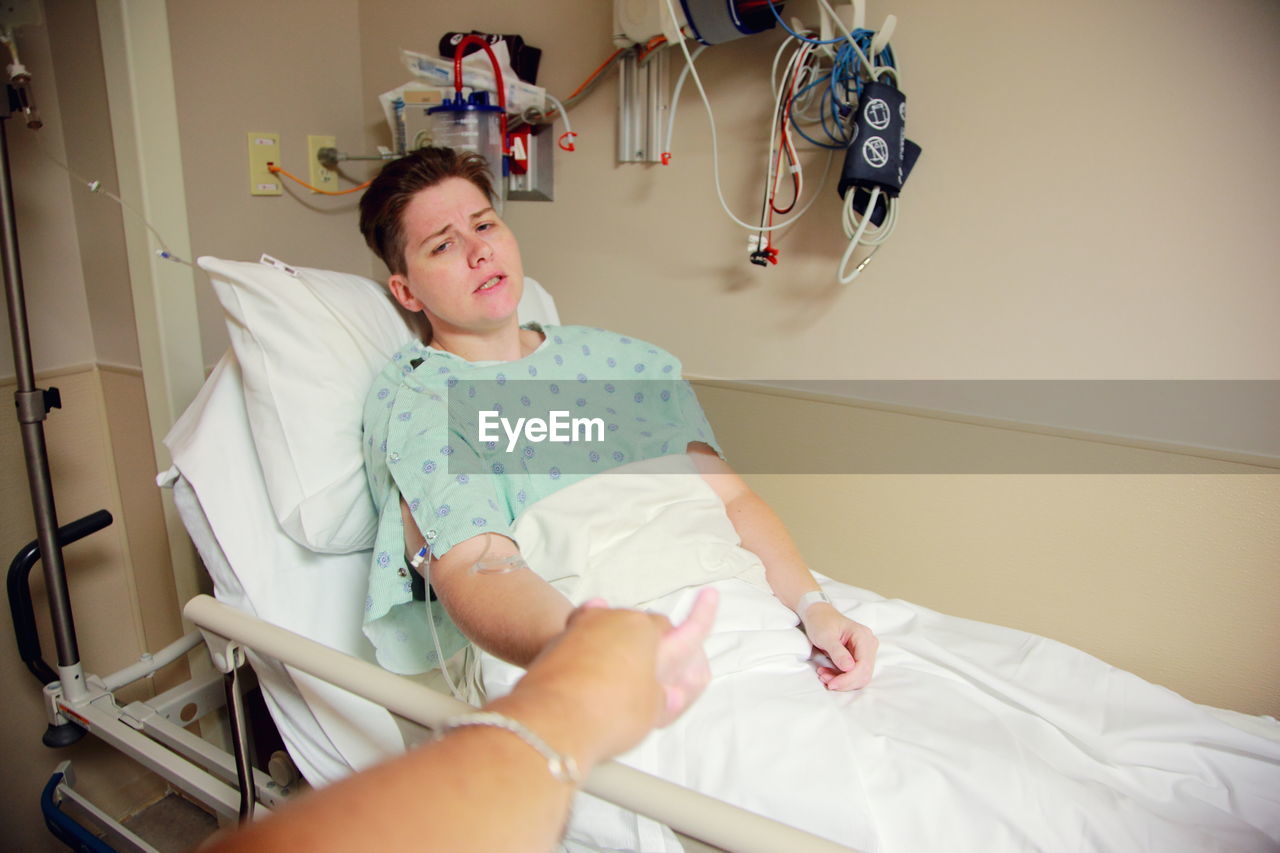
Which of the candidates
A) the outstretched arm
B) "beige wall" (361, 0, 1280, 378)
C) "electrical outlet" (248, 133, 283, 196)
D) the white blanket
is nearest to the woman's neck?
the white blanket

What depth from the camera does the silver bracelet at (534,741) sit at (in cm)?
44

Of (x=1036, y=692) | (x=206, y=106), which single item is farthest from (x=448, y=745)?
(x=206, y=106)

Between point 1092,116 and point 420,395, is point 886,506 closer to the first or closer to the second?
point 1092,116

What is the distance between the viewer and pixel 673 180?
5.80 ft

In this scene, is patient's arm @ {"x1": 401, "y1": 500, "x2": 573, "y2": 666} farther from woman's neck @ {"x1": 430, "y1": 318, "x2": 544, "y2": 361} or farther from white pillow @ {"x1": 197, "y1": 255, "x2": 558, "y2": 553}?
woman's neck @ {"x1": 430, "y1": 318, "x2": 544, "y2": 361}

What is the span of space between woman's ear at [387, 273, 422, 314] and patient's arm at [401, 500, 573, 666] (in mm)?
552

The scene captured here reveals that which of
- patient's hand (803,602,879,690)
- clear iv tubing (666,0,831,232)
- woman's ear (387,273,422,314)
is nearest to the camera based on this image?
patient's hand (803,602,879,690)

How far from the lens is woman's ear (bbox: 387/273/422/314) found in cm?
143

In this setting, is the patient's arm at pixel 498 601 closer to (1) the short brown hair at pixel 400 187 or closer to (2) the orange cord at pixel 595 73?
(1) the short brown hair at pixel 400 187

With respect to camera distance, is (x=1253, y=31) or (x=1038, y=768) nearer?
(x=1038, y=768)

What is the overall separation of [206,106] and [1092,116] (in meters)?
1.84

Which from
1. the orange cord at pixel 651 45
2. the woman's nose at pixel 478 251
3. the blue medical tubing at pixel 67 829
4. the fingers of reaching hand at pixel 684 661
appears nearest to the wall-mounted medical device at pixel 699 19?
the orange cord at pixel 651 45

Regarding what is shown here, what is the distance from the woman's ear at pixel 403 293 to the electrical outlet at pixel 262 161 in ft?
2.28

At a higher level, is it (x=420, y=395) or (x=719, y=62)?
(x=719, y=62)
